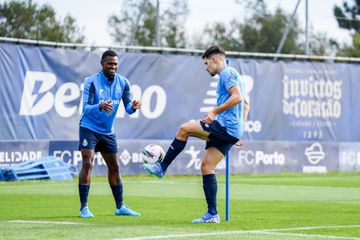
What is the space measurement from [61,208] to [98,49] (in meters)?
13.3

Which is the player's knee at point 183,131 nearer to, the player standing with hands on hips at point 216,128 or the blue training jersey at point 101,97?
the player standing with hands on hips at point 216,128

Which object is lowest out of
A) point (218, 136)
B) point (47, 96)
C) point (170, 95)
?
point (218, 136)

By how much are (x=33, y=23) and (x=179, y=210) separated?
→ 28.9 metres

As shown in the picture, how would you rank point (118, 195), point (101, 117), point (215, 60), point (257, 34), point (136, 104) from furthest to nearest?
point (257, 34) < point (118, 195) < point (101, 117) < point (136, 104) < point (215, 60)

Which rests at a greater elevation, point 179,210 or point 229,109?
point 229,109

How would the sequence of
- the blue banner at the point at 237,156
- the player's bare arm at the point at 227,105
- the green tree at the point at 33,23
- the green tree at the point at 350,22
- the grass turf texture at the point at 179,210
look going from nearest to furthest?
the grass turf texture at the point at 179,210, the player's bare arm at the point at 227,105, the blue banner at the point at 237,156, the green tree at the point at 33,23, the green tree at the point at 350,22

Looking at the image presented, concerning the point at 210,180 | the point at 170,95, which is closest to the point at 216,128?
the point at 210,180

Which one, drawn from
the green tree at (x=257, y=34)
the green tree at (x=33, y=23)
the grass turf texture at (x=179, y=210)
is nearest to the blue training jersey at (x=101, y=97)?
the grass turf texture at (x=179, y=210)

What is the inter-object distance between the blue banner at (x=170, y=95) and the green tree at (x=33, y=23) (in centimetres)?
962

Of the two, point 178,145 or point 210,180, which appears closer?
point 178,145

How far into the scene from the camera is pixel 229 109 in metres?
12.7

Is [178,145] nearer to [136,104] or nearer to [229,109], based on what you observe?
[229,109]

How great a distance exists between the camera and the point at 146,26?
6369cm

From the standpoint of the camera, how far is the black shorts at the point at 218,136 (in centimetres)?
1257
